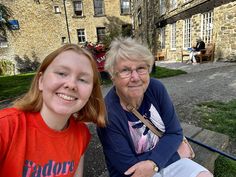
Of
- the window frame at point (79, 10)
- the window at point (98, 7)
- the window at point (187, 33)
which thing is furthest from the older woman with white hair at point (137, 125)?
the window at point (98, 7)

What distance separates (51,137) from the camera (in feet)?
4.22

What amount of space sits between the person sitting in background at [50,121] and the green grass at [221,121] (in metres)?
1.94

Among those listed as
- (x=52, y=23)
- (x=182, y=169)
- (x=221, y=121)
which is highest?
(x=52, y=23)

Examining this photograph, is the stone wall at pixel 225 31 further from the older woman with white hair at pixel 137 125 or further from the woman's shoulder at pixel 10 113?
the woman's shoulder at pixel 10 113

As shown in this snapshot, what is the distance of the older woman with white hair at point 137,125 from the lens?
154 cm

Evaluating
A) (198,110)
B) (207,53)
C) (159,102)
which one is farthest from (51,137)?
(207,53)

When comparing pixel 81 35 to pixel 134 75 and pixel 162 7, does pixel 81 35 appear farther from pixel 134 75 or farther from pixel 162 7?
pixel 134 75

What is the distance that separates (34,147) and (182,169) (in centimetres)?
113

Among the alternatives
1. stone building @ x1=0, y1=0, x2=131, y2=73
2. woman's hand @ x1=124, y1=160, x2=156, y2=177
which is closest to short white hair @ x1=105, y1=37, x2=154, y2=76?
woman's hand @ x1=124, y1=160, x2=156, y2=177

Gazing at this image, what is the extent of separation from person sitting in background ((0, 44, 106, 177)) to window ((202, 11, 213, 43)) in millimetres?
12330

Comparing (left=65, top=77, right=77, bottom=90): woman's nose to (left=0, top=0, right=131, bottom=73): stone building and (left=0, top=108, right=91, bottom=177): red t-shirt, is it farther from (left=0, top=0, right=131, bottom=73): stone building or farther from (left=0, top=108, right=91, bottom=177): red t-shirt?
(left=0, top=0, right=131, bottom=73): stone building

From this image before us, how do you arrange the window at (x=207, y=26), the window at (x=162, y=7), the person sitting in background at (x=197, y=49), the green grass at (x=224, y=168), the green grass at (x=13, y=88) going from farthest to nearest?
the window at (x=162, y=7)
the window at (x=207, y=26)
the person sitting in background at (x=197, y=49)
the green grass at (x=13, y=88)
the green grass at (x=224, y=168)

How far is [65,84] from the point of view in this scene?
127cm

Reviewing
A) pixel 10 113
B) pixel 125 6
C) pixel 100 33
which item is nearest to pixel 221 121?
pixel 10 113
